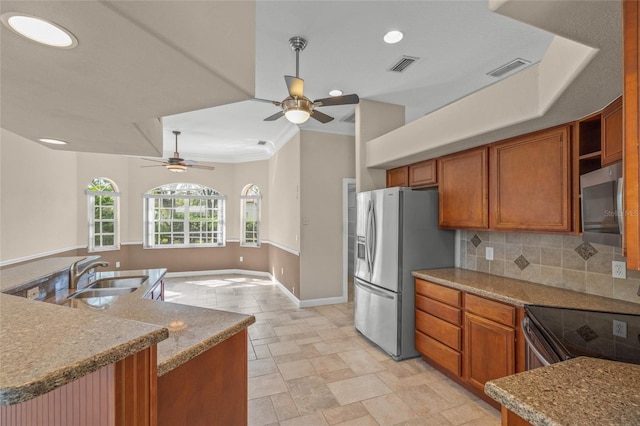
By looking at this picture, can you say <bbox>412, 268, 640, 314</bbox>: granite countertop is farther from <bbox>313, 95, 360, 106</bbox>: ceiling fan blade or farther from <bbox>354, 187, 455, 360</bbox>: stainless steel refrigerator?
<bbox>313, 95, 360, 106</bbox>: ceiling fan blade

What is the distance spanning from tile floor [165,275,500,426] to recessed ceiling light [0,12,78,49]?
2.42 metres

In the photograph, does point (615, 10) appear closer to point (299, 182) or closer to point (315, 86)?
point (315, 86)

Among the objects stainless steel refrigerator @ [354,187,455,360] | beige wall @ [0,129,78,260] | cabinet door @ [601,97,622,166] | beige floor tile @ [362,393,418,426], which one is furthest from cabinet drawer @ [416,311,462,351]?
beige wall @ [0,129,78,260]

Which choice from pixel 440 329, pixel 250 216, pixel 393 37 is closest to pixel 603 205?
pixel 440 329

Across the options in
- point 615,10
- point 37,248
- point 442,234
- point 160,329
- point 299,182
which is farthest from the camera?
point 299,182

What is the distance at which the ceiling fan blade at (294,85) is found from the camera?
8.26 ft

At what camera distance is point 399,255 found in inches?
122

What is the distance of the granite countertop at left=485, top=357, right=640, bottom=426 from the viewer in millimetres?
791

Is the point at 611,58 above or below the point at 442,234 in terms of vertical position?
above

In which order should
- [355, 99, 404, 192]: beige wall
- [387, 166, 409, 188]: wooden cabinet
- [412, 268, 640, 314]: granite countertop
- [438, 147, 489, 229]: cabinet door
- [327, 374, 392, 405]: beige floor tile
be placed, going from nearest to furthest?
[412, 268, 640, 314]: granite countertop < [327, 374, 392, 405]: beige floor tile < [438, 147, 489, 229]: cabinet door < [387, 166, 409, 188]: wooden cabinet < [355, 99, 404, 192]: beige wall

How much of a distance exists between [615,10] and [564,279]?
6.76 ft

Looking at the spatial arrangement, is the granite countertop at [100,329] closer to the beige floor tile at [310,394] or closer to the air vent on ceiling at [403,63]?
the beige floor tile at [310,394]

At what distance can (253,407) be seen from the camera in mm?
2348

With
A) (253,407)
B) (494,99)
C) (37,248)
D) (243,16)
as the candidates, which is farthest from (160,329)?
(37,248)
